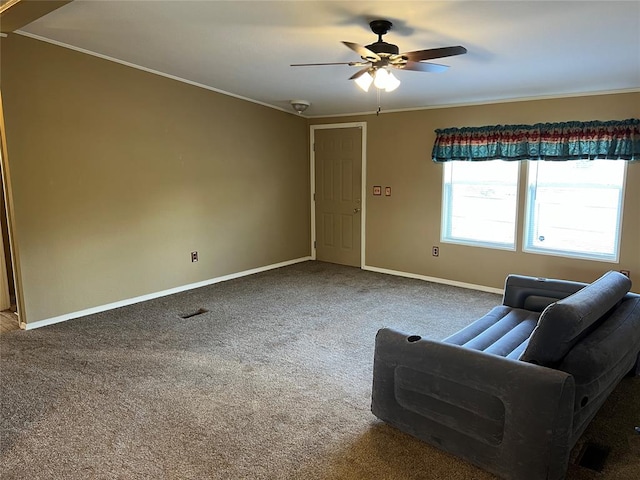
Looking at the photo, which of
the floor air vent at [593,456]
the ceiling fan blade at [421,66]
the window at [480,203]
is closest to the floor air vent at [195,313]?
the ceiling fan blade at [421,66]

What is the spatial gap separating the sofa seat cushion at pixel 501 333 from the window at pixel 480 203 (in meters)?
2.00

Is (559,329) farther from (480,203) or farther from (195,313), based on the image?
(480,203)

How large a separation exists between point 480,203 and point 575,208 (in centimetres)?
99

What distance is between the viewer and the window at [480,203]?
4945mm

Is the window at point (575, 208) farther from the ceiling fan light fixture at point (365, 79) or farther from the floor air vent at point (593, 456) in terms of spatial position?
the floor air vent at point (593, 456)

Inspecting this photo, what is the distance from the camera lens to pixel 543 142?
4500 millimetres

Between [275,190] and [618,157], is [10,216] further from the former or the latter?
[618,157]

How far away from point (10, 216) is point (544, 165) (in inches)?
204

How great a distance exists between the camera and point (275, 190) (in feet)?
20.1

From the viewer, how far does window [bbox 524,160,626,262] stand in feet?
14.2

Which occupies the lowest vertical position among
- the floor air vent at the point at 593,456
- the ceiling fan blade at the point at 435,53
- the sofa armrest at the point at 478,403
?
the floor air vent at the point at 593,456

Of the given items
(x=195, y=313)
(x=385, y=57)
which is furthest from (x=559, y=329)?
(x=195, y=313)

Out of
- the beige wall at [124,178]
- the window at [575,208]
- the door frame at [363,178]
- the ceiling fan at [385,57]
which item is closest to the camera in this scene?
the ceiling fan at [385,57]

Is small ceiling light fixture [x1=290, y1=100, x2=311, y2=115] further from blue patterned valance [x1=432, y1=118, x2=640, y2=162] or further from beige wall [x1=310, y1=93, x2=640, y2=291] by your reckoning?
blue patterned valance [x1=432, y1=118, x2=640, y2=162]
